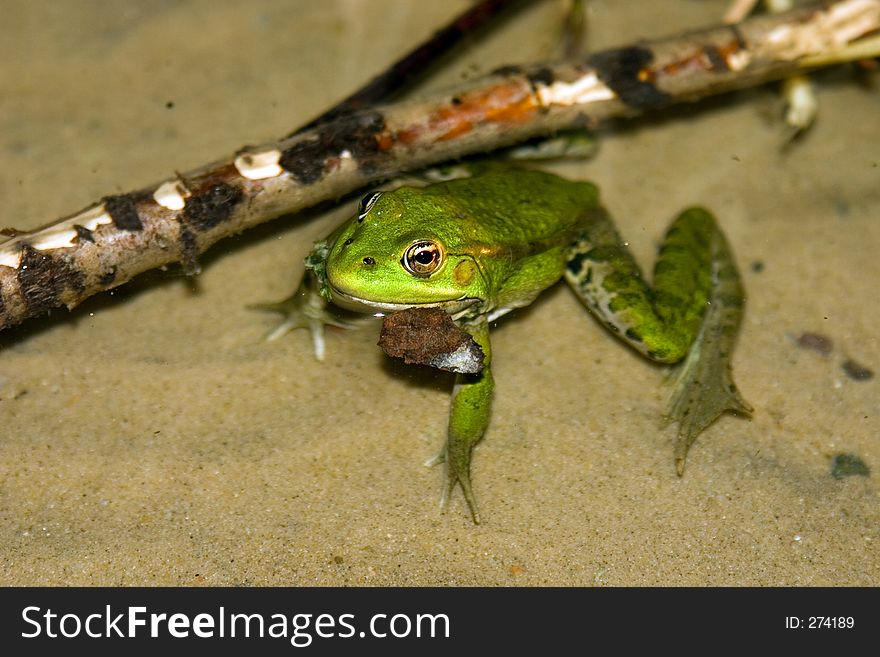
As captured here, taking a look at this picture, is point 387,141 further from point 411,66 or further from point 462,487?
point 462,487

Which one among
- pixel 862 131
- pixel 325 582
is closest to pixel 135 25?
pixel 325 582

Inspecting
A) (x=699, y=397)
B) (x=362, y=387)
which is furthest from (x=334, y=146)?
(x=699, y=397)

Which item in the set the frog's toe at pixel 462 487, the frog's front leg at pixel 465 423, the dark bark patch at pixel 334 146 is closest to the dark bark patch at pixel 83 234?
the dark bark patch at pixel 334 146

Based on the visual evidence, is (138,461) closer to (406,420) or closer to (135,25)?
(406,420)

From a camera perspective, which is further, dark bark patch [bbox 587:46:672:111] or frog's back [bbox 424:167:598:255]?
dark bark patch [bbox 587:46:672:111]

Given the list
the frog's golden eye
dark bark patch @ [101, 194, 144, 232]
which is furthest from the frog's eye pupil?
dark bark patch @ [101, 194, 144, 232]

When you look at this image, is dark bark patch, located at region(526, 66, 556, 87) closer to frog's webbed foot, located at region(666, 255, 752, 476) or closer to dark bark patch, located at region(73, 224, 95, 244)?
frog's webbed foot, located at region(666, 255, 752, 476)

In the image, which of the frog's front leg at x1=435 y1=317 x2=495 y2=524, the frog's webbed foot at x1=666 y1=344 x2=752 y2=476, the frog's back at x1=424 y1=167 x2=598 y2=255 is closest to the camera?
the frog's front leg at x1=435 y1=317 x2=495 y2=524
